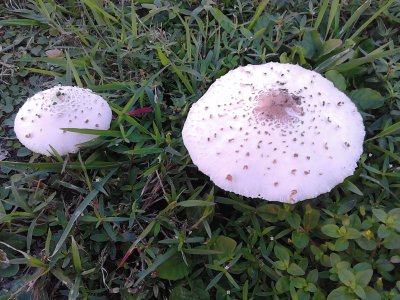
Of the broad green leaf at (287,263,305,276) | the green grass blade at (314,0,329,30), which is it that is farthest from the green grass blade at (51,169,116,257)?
the green grass blade at (314,0,329,30)

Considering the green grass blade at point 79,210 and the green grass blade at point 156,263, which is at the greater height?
the green grass blade at point 79,210

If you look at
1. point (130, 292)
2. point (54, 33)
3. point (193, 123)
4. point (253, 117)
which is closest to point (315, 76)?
point (253, 117)

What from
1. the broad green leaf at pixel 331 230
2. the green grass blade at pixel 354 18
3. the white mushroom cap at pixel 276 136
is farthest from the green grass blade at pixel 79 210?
the green grass blade at pixel 354 18

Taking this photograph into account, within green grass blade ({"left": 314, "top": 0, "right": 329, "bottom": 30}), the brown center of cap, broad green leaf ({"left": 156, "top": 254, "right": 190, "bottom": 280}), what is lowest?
broad green leaf ({"left": 156, "top": 254, "right": 190, "bottom": 280})

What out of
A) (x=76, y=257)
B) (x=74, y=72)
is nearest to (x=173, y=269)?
(x=76, y=257)

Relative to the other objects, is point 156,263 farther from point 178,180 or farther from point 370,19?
point 370,19

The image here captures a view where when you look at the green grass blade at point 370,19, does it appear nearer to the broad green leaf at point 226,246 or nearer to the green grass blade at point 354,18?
the green grass blade at point 354,18

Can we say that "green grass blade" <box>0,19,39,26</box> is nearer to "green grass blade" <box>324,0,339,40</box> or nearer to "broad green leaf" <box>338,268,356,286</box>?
"green grass blade" <box>324,0,339,40</box>
